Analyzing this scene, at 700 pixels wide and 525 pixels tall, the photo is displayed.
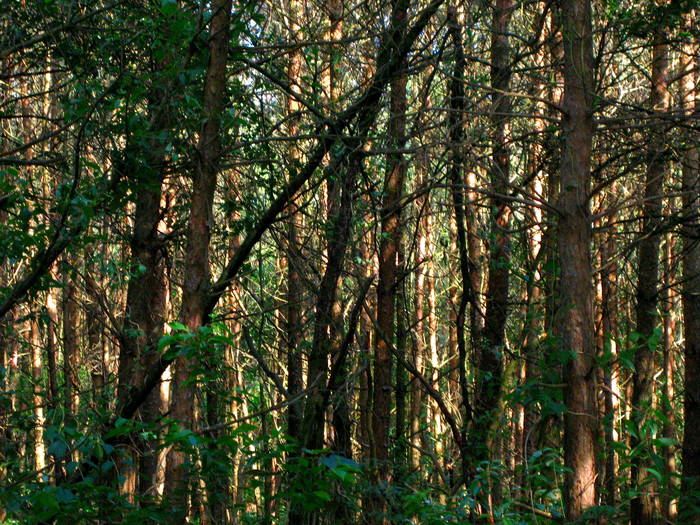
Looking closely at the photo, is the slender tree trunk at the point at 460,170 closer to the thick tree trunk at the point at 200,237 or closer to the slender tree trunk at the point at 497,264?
the slender tree trunk at the point at 497,264

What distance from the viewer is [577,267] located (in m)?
5.71

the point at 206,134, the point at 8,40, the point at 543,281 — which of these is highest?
the point at 8,40

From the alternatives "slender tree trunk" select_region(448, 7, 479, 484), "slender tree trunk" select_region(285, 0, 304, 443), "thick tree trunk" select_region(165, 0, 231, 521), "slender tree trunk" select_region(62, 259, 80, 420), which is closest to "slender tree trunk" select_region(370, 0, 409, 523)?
"slender tree trunk" select_region(448, 7, 479, 484)

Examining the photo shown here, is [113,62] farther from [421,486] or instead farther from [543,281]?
[421,486]

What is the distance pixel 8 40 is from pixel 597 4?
5.73 m

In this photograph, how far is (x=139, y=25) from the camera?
638cm

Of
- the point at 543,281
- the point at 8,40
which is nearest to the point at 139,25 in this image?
the point at 8,40

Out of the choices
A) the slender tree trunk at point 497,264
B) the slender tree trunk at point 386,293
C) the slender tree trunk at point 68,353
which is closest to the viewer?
the slender tree trunk at point 68,353

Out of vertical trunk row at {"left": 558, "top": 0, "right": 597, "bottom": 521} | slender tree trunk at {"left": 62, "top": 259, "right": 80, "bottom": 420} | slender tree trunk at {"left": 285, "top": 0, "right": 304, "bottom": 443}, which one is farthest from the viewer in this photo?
slender tree trunk at {"left": 62, "top": 259, "right": 80, "bottom": 420}

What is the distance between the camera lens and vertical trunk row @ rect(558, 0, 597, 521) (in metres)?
5.55

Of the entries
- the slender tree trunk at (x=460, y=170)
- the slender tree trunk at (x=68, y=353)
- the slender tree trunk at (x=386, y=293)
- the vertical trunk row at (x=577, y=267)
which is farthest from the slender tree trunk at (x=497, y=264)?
the slender tree trunk at (x=68, y=353)

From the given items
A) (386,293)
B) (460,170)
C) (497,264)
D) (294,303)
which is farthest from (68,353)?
(294,303)

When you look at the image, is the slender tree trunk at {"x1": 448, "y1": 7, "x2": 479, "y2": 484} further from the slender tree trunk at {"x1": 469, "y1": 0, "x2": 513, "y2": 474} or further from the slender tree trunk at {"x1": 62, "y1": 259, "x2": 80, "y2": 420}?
the slender tree trunk at {"x1": 62, "y1": 259, "x2": 80, "y2": 420}

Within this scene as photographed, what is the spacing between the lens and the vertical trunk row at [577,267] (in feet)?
18.2
